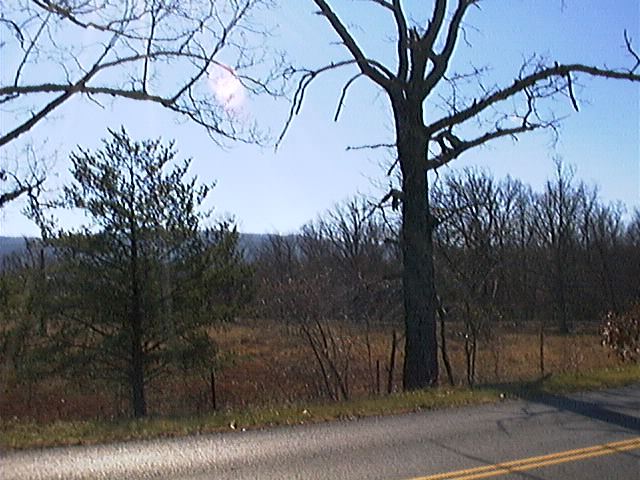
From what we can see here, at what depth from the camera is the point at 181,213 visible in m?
17.0

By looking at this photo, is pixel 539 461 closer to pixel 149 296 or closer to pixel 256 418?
pixel 256 418

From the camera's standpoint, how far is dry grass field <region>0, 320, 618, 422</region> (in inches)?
661

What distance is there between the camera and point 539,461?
7359 millimetres

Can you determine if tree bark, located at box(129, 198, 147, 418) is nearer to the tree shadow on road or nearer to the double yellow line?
the tree shadow on road

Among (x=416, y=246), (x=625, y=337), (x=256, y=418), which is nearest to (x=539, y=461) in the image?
(x=256, y=418)

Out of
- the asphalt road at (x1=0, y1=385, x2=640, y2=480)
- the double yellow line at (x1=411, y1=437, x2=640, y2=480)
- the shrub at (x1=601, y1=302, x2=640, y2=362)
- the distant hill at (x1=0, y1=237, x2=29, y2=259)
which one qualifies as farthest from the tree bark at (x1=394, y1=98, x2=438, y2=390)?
the distant hill at (x1=0, y1=237, x2=29, y2=259)

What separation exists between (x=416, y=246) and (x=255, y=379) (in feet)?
24.2

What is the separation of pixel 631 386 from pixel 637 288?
41.4 metres

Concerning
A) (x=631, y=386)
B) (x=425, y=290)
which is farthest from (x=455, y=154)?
(x=631, y=386)

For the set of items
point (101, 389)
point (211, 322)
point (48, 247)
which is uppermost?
point (48, 247)

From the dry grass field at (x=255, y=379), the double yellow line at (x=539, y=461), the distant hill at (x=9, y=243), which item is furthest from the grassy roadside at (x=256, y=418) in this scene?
the distant hill at (x=9, y=243)

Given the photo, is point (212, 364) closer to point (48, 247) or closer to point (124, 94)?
point (48, 247)

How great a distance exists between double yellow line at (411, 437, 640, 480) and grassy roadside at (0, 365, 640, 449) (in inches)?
109

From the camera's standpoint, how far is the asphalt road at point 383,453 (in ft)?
22.5
